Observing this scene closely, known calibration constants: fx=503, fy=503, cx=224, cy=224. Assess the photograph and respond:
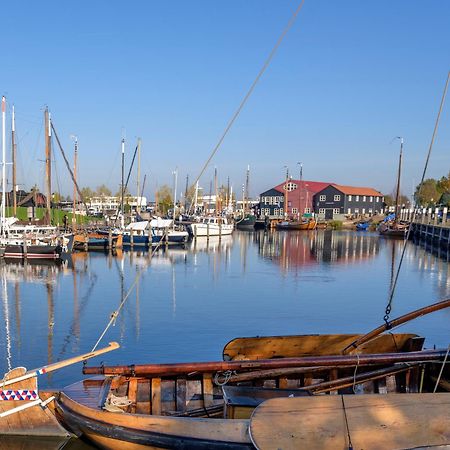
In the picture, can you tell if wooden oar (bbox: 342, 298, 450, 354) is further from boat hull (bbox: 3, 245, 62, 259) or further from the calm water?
boat hull (bbox: 3, 245, 62, 259)

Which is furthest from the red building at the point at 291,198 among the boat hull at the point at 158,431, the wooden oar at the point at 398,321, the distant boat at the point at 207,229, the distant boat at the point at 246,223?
the boat hull at the point at 158,431

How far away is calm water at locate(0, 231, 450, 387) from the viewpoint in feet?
52.6

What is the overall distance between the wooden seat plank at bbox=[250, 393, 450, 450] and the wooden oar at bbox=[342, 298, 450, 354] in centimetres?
313

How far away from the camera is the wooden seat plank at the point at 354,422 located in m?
6.37

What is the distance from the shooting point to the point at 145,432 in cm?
729

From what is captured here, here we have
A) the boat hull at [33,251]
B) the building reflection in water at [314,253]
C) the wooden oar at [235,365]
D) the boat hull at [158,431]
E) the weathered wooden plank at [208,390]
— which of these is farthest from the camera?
the building reflection in water at [314,253]

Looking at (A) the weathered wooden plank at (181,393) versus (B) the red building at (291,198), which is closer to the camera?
(A) the weathered wooden plank at (181,393)

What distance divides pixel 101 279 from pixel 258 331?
624 inches

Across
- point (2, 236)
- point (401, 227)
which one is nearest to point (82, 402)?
point (2, 236)

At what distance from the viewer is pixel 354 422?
6523mm

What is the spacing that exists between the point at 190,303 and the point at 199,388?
50.2 ft

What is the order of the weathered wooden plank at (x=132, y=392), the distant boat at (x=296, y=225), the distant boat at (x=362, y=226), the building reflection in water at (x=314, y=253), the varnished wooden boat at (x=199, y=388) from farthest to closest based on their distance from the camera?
the distant boat at (x=362, y=226) < the distant boat at (x=296, y=225) < the building reflection in water at (x=314, y=253) < the weathered wooden plank at (x=132, y=392) < the varnished wooden boat at (x=199, y=388)

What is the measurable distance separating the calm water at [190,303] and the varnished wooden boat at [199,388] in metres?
4.50

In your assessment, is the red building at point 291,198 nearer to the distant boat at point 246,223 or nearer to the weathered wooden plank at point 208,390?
the distant boat at point 246,223
